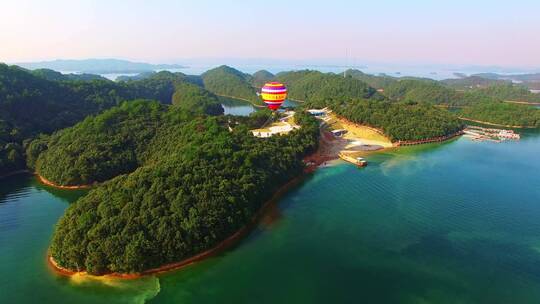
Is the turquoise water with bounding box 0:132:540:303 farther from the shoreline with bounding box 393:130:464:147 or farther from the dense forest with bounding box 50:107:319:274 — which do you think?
the shoreline with bounding box 393:130:464:147

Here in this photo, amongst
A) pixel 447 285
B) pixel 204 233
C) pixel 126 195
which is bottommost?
pixel 447 285

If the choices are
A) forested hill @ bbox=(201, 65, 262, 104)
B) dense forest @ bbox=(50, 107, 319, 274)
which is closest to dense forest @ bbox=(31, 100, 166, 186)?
dense forest @ bbox=(50, 107, 319, 274)

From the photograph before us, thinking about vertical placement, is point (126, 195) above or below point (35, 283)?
above

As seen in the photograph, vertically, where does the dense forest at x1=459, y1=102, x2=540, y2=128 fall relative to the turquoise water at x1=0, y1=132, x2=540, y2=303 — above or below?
above

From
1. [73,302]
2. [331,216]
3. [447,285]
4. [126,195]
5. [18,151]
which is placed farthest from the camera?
[18,151]

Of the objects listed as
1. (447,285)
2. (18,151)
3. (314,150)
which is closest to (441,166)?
(314,150)

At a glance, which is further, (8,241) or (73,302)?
(8,241)

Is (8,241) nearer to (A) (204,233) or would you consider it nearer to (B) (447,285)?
(A) (204,233)

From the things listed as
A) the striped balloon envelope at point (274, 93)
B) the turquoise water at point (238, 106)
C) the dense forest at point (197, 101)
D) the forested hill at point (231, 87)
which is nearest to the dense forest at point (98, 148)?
the striped balloon envelope at point (274, 93)

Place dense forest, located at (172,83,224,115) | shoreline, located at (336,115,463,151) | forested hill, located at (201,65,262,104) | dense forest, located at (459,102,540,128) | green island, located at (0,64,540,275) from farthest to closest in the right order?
forested hill, located at (201,65,262,104)
dense forest, located at (172,83,224,115)
dense forest, located at (459,102,540,128)
shoreline, located at (336,115,463,151)
green island, located at (0,64,540,275)
